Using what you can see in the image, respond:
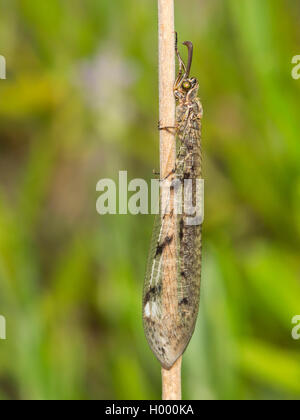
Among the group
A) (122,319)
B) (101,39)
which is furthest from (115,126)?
(122,319)

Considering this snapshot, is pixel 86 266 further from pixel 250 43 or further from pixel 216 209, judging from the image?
pixel 250 43
